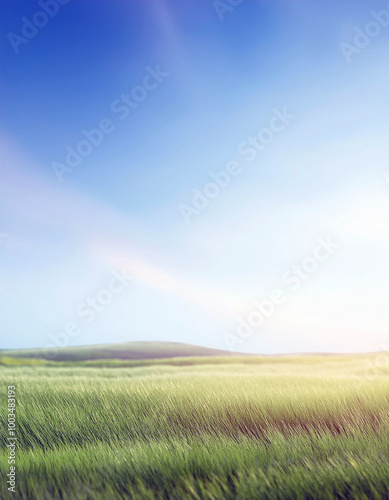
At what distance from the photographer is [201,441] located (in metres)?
5.10

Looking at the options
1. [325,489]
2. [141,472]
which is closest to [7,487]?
[141,472]

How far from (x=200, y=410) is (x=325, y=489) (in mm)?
3041

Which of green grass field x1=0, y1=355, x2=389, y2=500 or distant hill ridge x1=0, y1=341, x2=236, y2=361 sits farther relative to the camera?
distant hill ridge x1=0, y1=341, x2=236, y2=361

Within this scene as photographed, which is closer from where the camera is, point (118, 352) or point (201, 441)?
point (201, 441)

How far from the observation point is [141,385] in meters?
7.32

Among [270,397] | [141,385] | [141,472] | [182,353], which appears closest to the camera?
[141,472]

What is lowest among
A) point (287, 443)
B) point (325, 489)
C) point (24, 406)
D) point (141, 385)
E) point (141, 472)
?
point (24, 406)

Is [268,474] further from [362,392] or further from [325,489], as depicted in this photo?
[362,392]

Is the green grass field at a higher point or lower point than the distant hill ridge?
higher

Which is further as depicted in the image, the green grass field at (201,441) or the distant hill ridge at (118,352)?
the distant hill ridge at (118,352)

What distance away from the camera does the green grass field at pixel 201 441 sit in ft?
11.7

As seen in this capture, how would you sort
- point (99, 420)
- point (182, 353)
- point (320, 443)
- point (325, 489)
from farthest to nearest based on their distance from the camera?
point (182, 353), point (99, 420), point (320, 443), point (325, 489)

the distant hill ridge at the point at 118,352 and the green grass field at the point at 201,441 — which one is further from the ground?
the green grass field at the point at 201,441

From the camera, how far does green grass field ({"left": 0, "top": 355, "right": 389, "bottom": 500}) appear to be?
11.7ft
